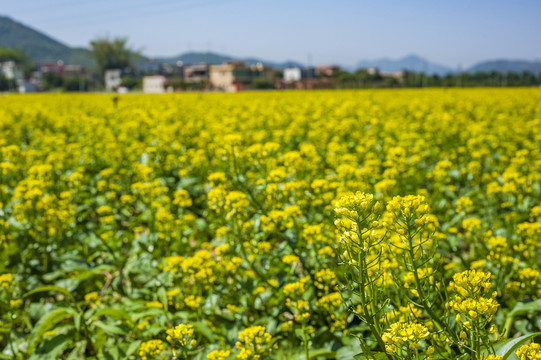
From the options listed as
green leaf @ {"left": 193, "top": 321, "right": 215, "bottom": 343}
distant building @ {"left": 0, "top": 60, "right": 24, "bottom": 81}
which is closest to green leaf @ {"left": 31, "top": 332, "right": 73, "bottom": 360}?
green leaf @ {"left": 193, "top": 321, "right": 215, "bottom": 343}

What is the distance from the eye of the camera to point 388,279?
2.12 metres

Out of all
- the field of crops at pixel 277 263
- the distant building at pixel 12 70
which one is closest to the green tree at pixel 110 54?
the distant building at pixel 12 70

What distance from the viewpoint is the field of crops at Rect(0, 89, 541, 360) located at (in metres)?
1.47

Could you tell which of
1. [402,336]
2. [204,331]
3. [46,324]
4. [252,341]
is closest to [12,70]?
[46,324]

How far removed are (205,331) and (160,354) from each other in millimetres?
263

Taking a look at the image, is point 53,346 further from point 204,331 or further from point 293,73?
point 293,73

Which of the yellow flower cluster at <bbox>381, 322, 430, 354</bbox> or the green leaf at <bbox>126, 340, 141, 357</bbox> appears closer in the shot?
the yellow flower cluster at <bbox>381, 322, 430, 354</bbox>

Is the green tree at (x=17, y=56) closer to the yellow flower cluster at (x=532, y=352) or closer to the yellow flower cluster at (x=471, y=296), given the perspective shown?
the yellow flower cluster at (x=471, y=296)

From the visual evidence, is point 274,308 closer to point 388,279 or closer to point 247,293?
point 247,293

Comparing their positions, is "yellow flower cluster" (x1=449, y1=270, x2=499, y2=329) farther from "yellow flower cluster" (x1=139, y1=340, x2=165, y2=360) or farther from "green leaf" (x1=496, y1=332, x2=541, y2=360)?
"yellow flower cluster" (x1=139, y1=340, x2=165, y2=360)

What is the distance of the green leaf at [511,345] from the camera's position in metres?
1.42

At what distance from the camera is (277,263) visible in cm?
294

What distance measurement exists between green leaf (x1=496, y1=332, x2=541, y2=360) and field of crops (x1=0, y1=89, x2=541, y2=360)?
0.05ft

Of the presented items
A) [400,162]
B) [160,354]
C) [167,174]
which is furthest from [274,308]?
[167,174]
